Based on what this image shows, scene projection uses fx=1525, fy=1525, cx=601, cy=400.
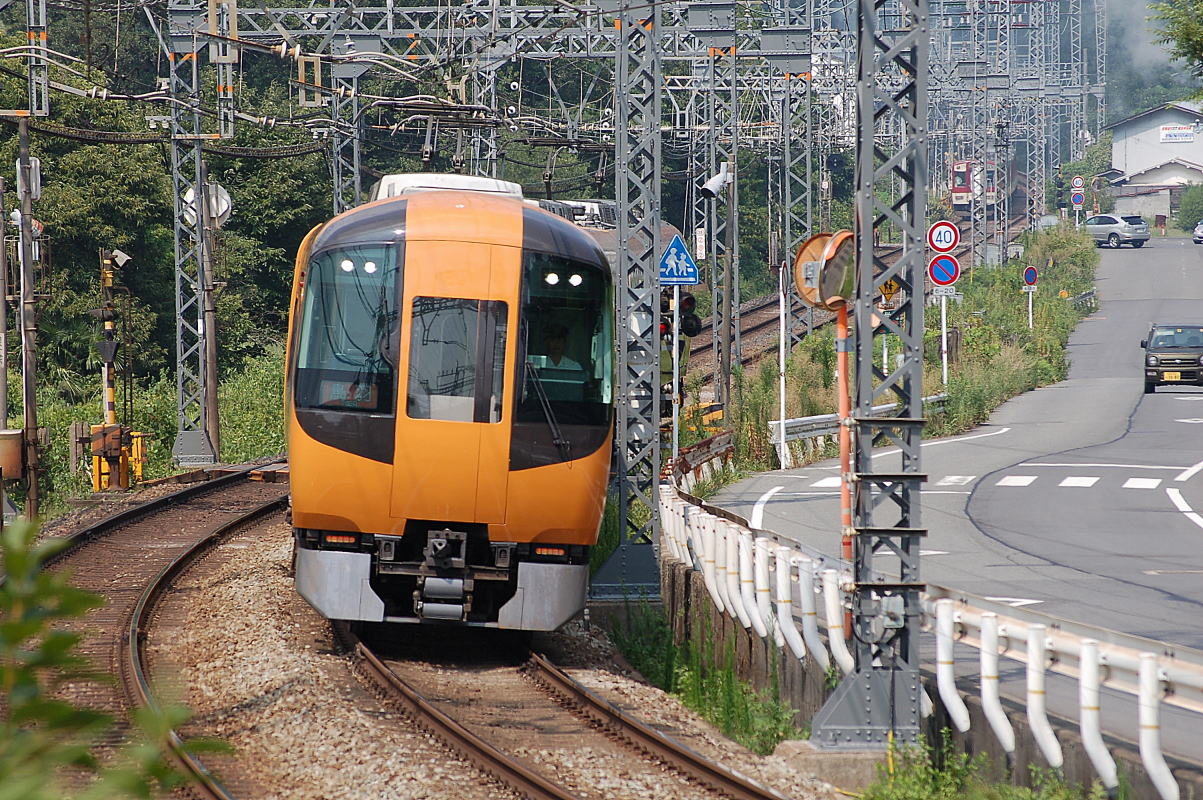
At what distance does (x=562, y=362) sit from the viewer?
11805 millimetres

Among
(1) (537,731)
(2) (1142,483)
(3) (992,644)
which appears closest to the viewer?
(3) (992,644)

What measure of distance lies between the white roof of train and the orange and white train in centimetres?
281

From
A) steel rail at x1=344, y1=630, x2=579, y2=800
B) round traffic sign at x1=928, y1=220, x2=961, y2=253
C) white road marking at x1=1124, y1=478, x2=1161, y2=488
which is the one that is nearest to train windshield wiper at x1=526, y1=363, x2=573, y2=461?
steel rail at x1=344, y1=630, x2=579, y2=800

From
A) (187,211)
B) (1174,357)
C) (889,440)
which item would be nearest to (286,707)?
(889,440)

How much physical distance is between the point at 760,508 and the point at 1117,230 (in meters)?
64.2

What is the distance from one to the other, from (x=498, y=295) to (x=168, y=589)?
19.7 ft

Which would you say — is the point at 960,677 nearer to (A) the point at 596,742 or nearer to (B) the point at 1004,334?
(A) the point at 596,742

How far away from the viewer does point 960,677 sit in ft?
33.0

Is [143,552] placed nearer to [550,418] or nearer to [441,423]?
[441,423]

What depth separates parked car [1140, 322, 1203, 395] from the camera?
35688mm

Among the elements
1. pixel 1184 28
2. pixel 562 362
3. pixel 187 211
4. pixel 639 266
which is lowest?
pixel 562 362

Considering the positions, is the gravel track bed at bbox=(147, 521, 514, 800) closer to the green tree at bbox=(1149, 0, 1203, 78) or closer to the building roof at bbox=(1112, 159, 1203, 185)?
the green tree at bbox=(1149, 0, 1203, 78)

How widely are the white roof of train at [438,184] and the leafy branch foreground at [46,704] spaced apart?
40.4ft

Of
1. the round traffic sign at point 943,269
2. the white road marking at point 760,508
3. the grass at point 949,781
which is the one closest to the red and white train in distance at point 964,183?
the round traffic sign at point 943,269
